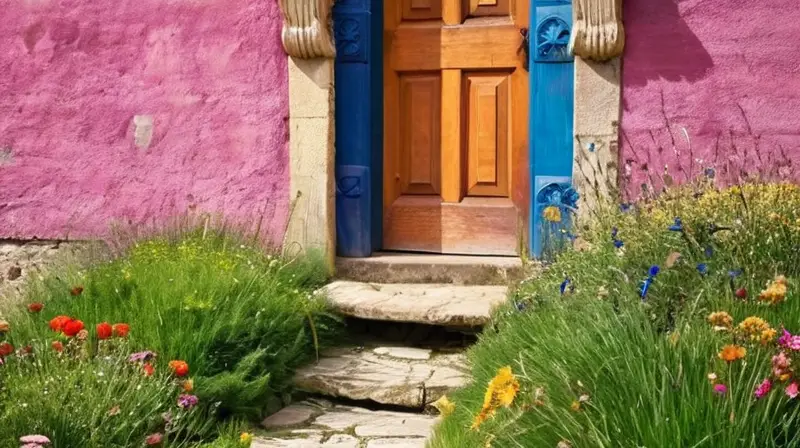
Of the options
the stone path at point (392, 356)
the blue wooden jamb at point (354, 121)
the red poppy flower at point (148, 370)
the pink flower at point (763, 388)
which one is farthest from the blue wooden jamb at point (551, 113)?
the pink flower at point (763, 388)

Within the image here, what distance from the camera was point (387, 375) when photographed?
13.4 ft

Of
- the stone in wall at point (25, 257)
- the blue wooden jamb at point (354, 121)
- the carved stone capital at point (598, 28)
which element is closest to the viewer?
the carved stone capital at point (598, 28)

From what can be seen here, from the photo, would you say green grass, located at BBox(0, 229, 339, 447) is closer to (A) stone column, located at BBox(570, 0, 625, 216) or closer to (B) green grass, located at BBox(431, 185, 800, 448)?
(B) green grass, located at BBox(431, 185, 800, 448)

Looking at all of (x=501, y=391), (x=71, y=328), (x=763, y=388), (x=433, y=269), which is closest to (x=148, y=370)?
(x=71, y=328)

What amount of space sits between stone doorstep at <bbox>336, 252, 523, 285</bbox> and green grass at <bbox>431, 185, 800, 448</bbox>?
0.91 m

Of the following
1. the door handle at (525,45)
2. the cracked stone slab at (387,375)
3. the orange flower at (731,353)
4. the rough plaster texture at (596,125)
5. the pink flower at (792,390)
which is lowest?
the cracked stone slab at (387,375)

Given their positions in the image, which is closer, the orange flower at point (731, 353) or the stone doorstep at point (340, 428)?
the orange flower at point (731, 353)

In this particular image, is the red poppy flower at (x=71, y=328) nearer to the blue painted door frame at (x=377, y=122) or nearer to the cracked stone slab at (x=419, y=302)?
the cracked stone slab at (x=419, y=302)

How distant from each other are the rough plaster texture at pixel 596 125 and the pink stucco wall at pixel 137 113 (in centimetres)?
166

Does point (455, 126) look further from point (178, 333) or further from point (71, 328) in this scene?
point (71, 328)

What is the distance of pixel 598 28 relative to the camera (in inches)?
186

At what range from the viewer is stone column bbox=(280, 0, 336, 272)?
509cm

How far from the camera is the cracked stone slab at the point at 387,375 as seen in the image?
386 centimetres

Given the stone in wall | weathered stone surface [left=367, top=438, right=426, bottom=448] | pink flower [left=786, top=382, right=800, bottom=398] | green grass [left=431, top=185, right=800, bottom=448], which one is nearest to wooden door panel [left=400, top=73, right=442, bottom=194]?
green grass [left=431, top=185, right=800, bottom=448]
